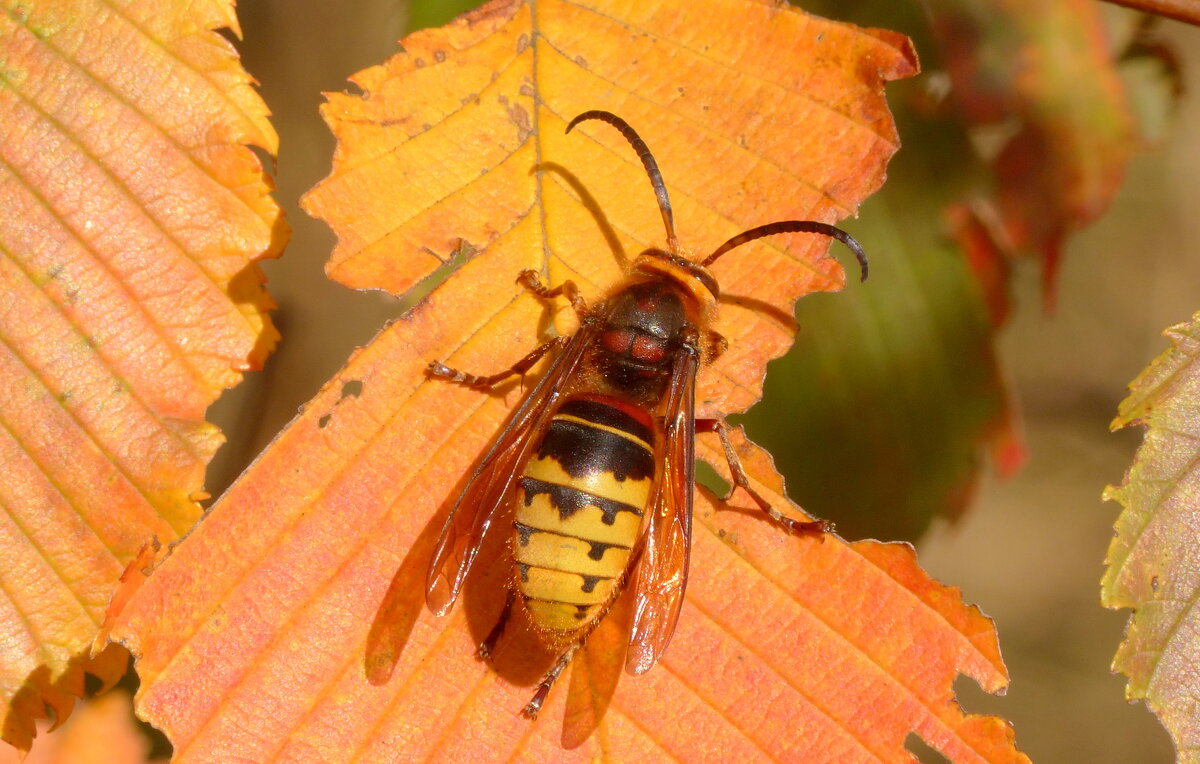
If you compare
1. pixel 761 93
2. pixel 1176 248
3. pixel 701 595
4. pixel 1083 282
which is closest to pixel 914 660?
pixel 701 595

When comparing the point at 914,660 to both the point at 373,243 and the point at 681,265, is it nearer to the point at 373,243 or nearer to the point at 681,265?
the point at 681,265

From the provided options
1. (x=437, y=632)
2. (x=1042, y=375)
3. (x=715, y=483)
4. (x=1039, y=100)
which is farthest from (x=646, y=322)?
(x=1042, y=375)

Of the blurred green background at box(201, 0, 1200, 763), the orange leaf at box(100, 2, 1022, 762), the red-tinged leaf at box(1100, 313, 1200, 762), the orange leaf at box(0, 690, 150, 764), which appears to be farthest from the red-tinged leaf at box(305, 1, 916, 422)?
the orange leaf at box(0, 690, 150, 764)

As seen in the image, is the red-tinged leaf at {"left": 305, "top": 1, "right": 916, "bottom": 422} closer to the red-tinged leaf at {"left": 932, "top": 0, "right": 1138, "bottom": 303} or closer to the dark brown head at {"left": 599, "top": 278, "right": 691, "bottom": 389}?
the dark brown head at {"left": 599, "top": 278, "right": 691, "bottom": 389}

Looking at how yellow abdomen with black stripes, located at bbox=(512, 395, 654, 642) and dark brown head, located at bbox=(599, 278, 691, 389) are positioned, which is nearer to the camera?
yellow abdomen with black stripes, located at bbox=(512, 395, 654, 642)

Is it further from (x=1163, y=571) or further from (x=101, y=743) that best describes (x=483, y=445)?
(x=101, y=743)

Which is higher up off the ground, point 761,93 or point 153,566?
point 761,93
